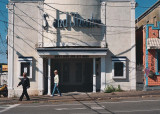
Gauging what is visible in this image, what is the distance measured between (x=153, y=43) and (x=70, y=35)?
19.8ft

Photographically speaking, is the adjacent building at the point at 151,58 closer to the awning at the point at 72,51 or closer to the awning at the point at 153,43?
the awning at the point at 153,43

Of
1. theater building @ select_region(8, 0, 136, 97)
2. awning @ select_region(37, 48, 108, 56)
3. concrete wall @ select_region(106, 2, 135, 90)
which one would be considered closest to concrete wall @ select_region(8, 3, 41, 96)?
theater building @ select_region(8, 0, 136, 97)

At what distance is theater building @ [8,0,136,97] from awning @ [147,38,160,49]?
1.22 meters

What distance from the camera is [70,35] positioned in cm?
1706

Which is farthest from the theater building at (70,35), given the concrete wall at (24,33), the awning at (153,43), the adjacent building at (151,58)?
the awning at (153,43)

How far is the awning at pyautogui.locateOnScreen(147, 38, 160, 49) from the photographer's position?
1667 centimetres

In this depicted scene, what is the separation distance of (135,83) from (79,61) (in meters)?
6.39

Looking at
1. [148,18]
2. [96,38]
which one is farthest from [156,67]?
[148,18]

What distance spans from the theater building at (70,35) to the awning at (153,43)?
122 cm

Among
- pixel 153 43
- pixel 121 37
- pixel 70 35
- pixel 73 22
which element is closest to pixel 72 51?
pixel 70 35

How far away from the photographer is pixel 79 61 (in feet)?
71.8

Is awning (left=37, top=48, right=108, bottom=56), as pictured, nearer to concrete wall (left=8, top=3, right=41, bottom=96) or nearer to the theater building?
the theater building

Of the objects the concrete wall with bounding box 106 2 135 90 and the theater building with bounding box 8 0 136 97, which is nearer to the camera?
the theater building with bounding box 8 0 136 97

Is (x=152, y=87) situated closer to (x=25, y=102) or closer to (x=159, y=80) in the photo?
(x=159, y=80)
